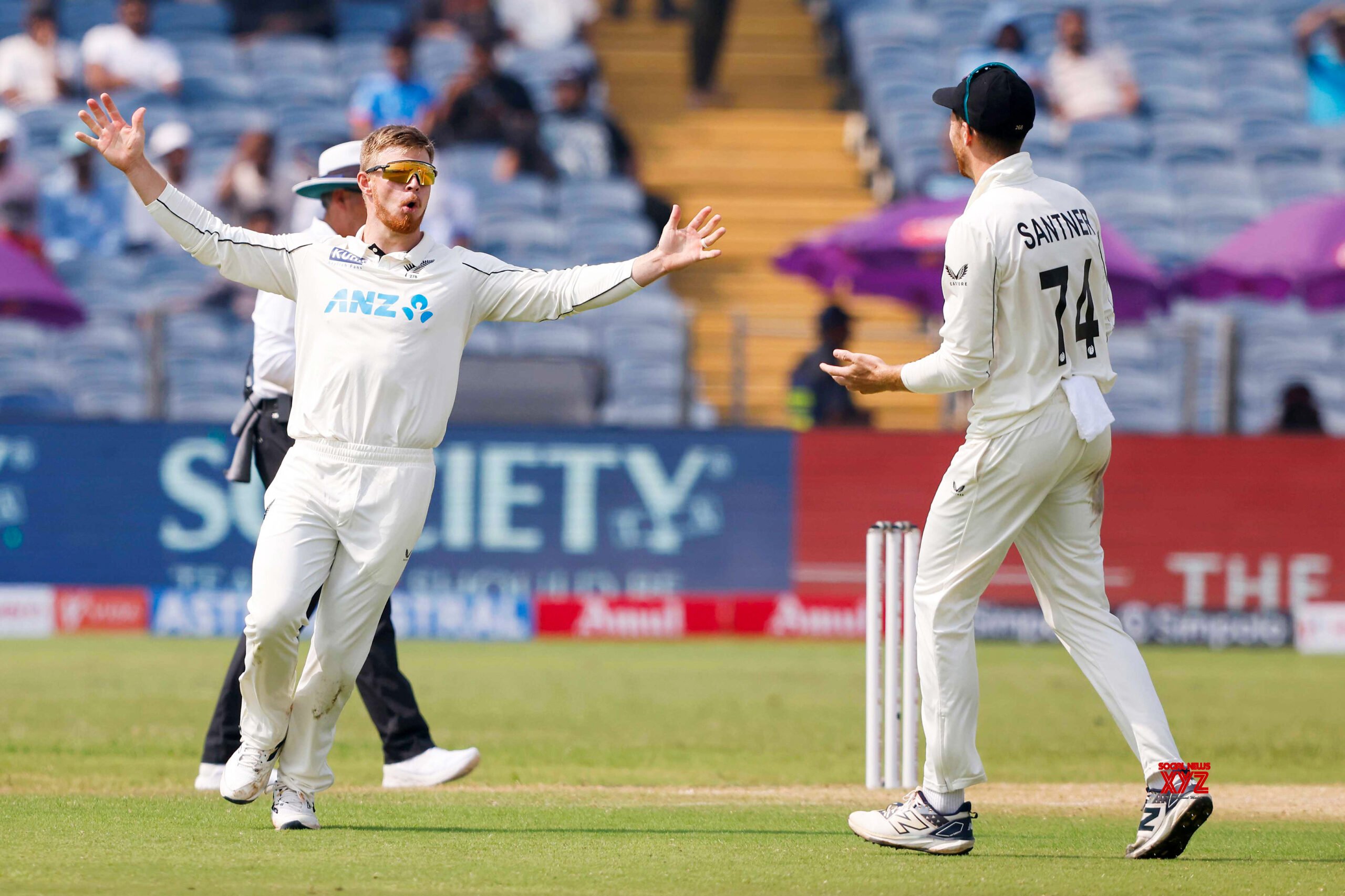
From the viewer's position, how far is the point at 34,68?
20.2 m

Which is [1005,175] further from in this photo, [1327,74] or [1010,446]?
[1327,74]

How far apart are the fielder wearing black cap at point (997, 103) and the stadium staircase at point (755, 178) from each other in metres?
10.1

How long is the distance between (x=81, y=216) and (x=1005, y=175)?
1480 cm

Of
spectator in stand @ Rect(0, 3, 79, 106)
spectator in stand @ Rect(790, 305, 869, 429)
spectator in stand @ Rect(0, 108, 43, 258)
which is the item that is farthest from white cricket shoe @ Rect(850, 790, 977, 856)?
spectator in stand @ Rect(0, 3, 79, 106)

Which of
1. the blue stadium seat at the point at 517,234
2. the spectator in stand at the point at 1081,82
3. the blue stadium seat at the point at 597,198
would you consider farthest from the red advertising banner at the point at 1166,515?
the spectator in stand at the point at 1081,82

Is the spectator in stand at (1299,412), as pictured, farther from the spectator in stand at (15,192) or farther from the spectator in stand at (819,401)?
the spectator in stand at (15,192)

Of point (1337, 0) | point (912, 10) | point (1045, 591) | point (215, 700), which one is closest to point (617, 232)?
point (912, 10)

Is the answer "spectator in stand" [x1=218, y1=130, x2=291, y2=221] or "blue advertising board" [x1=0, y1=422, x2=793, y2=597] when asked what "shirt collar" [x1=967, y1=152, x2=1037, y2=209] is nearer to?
"blue advertising board" [x1=0, y1=422, x2=793, y2=597]

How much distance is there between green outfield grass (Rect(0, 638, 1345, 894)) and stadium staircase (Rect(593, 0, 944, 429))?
2907mm

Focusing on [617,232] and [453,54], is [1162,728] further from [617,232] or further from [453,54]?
[453,54]

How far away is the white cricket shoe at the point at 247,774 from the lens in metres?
6.21

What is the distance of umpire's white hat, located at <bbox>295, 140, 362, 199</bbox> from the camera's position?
7254 millimetres

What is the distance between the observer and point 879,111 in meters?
22.5

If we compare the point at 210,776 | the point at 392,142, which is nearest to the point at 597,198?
the point at 210,776
